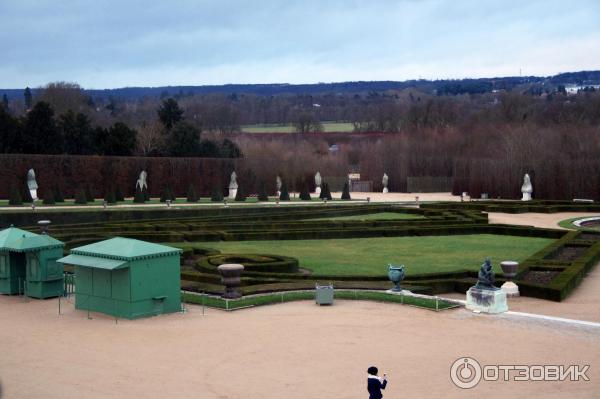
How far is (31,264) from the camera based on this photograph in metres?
22.4

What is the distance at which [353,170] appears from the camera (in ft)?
301

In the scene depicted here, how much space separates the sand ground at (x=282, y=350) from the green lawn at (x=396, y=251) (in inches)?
245

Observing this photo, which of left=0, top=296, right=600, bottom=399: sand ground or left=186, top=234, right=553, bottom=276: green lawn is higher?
left=0, top=296, right=600, bottom=399: sand ground

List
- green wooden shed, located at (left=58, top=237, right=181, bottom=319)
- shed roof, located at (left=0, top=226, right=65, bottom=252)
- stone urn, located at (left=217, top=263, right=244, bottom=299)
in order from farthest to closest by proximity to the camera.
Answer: shed roof, located at (left=0, top=226, right=65, bottom=252) → stone urn, located at (left=217, top=263, right=244, bottom=299) → green wooden shed, located at (left=58, top=237, right=181, bottom=319)

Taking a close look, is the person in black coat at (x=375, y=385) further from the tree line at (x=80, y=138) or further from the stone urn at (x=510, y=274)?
the tree line at (x=80, y=138)

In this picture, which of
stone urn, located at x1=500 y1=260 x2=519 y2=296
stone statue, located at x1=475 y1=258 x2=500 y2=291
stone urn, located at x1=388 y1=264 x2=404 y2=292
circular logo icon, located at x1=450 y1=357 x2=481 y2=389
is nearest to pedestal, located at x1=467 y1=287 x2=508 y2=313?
stone statue, located at x1=475 y1=258 x2=500 y2=291

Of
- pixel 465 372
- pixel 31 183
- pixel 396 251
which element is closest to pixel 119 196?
pixel 31 183

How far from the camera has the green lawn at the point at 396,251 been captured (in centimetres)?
2723

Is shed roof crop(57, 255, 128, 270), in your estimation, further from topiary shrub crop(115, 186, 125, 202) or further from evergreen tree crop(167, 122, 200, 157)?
evergreen tree crop(167, 122, 200, 157)

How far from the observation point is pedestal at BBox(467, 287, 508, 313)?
19359 mm

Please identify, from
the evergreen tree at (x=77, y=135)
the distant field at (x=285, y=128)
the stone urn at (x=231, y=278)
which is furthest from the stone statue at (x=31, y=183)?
the distant field at (x=285, y=128)

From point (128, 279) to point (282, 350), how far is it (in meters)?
4.90

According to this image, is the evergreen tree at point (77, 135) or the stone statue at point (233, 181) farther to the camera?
the evergreen tree at point (77, 135)

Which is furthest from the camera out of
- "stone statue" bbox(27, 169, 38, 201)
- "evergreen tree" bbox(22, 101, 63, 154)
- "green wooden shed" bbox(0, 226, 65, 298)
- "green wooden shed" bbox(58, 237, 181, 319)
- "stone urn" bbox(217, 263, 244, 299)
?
"evergreen tree" bbox(22, 101, 63, 154)
